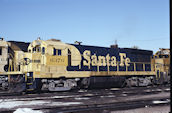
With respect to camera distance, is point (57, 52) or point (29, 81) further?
point (57, 52)

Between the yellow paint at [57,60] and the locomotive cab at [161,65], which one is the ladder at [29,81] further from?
the locomotive cab at [161,65]

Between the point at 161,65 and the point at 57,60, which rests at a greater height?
the point at 57,60

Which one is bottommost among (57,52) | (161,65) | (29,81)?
(29,81)

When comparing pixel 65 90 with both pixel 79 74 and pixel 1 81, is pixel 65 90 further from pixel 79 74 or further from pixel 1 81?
pixel 1 81

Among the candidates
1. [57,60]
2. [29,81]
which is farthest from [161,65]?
[29,81]

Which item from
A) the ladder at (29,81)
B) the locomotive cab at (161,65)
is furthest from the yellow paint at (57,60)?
the locomotive cab at (161,65)

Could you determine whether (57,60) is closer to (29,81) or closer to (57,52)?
(57,52)

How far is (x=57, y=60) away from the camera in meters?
12.2

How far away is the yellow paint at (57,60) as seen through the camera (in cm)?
1186

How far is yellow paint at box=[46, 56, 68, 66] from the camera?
11.9m

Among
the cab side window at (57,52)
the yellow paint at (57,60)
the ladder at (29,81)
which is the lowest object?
the ladder at (29,81)

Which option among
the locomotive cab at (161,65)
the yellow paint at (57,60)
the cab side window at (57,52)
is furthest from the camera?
the locomotive cab at (161,65)

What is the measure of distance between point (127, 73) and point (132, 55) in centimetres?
185

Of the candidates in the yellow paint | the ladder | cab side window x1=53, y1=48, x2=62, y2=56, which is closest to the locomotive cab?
the yellow paint
